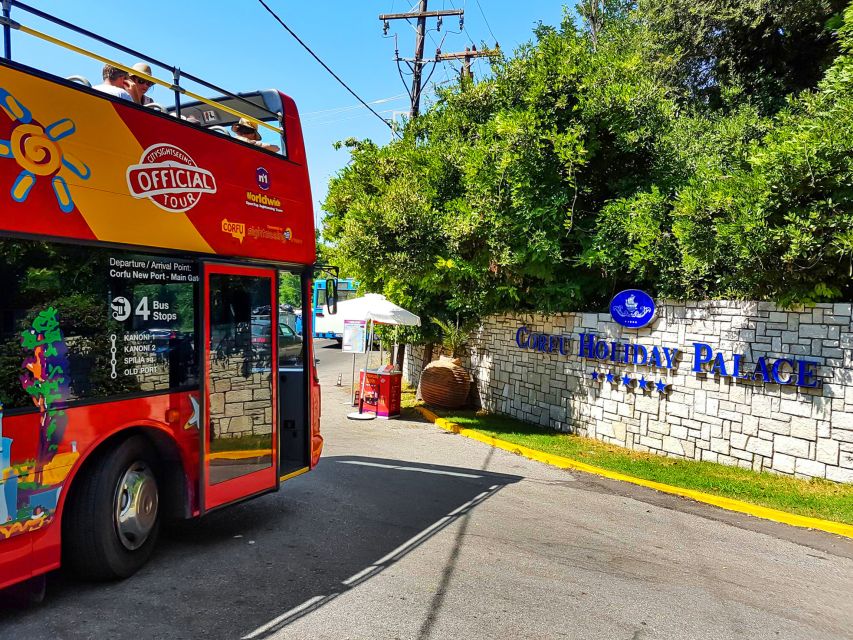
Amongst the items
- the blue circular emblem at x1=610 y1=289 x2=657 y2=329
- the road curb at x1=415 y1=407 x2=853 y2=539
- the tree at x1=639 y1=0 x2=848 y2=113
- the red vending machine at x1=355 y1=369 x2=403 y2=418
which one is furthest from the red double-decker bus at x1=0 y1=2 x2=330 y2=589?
the tree at x1=639 y1=0 x2=848 y2=113

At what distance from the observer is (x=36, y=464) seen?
13.7 ft

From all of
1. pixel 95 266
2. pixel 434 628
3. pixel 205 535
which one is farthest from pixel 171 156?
pixel 434 628

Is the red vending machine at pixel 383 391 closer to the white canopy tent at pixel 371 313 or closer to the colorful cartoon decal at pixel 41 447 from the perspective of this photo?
the white canopy tent at pixel 371 313

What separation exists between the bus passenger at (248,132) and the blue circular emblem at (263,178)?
416 mm

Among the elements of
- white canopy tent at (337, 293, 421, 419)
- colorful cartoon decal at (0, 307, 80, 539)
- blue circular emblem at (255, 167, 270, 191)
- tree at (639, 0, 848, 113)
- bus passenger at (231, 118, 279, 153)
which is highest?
tree at (639, 0, 848, 113)

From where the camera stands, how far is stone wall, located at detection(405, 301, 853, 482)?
806 cm

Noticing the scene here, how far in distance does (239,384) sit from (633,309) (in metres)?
6.88

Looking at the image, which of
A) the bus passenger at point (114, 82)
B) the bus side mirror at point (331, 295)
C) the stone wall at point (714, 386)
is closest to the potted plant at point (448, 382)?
the stone wall at point (714, 386)

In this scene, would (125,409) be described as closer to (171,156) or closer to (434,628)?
(171,156)

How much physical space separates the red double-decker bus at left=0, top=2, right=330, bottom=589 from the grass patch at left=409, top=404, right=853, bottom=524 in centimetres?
520

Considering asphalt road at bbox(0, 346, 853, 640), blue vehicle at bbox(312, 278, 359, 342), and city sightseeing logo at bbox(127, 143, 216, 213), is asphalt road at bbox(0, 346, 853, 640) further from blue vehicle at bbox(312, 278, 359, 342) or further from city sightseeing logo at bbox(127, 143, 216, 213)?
blue vehicle at bbox(312, 278, 359, 342)

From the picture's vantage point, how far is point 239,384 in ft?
19.4

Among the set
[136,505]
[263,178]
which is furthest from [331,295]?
[136,505]

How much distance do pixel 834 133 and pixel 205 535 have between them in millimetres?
7984
